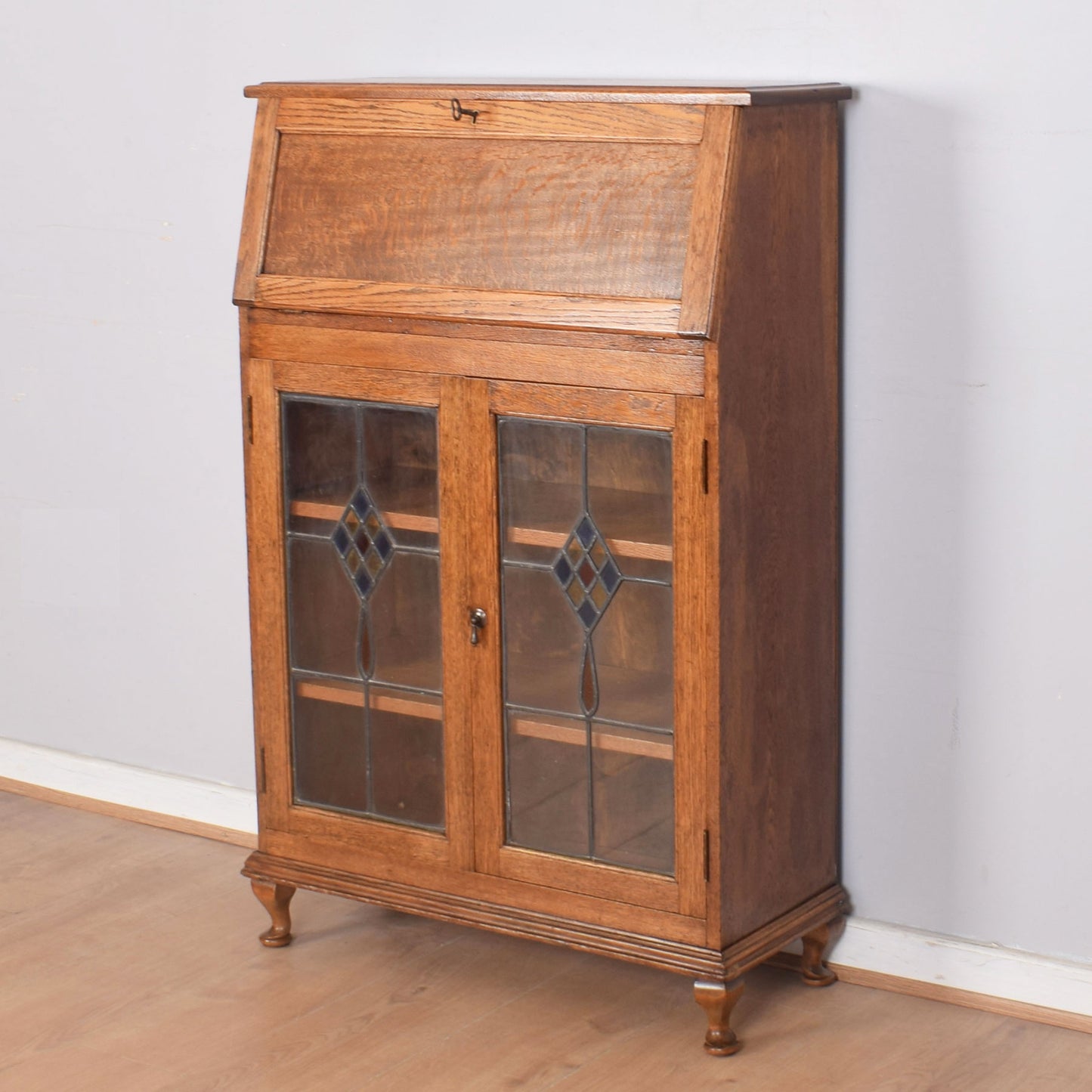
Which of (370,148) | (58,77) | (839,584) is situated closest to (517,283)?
(370,148)

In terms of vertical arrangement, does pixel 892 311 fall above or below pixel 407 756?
above

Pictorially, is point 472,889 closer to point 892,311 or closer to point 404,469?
point 404,469

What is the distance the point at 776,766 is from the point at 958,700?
0.30 metres

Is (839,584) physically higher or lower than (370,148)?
lower

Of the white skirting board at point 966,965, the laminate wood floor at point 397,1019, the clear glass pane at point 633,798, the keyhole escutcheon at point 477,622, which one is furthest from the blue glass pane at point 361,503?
the white skirting board at point 966,965

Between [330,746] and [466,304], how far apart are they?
0.78 m

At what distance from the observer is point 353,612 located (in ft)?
9.09

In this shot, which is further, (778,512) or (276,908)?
(276,908)

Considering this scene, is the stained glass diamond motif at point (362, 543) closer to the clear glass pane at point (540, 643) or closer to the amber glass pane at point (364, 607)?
the amber glass pane at point (364, 607)

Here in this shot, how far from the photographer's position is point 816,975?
2.78 meters

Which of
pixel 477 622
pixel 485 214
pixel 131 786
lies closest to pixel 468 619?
pixel 477 622

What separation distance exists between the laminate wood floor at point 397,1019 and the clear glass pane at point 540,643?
511mm

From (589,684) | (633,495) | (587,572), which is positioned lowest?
(589,684)

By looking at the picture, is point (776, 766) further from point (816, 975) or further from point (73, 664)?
point (73, 664)
